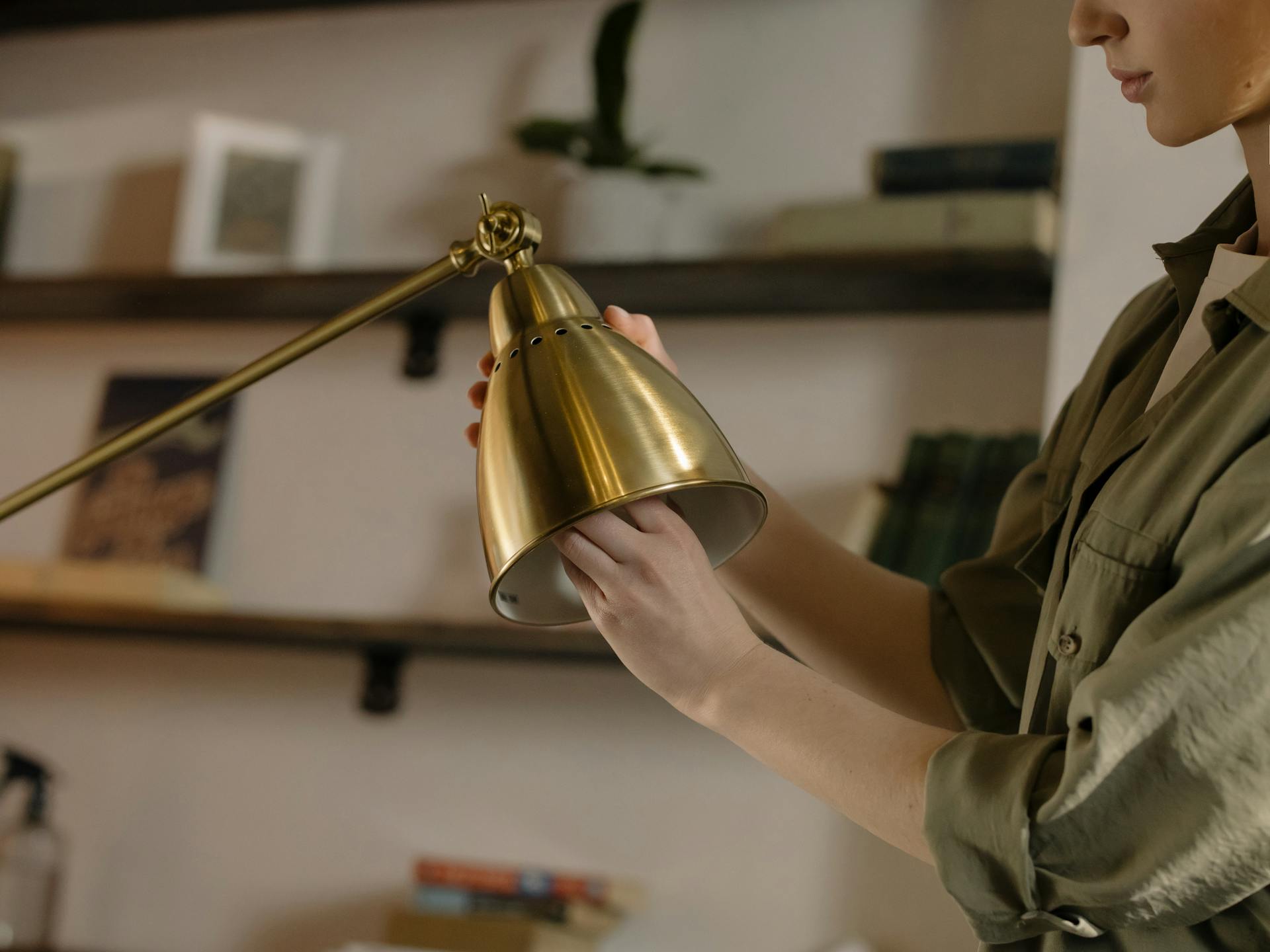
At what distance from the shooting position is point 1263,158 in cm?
74

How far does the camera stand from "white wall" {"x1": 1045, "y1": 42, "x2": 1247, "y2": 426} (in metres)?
1.44

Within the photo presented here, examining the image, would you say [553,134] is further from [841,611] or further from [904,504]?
[841,611]

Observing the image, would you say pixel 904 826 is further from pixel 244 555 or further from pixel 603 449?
pixel 244 555

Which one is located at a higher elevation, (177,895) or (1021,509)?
(1021,509)

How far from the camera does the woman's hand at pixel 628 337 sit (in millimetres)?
762

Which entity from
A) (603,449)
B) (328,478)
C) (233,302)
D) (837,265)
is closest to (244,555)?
(328,478)

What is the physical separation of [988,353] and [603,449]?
1.40 m

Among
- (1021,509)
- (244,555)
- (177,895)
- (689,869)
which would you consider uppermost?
(1021,509)

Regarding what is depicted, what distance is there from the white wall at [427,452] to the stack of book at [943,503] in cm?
13

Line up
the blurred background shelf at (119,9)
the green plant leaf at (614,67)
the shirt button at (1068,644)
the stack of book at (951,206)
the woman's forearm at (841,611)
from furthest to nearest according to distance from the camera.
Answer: the blurred background shelf at (119,9)
the green plant leaf at (614,67)
the stack of book at (951,206)
the woman's forearm at (841,611)
the shirt button at (1068,644)

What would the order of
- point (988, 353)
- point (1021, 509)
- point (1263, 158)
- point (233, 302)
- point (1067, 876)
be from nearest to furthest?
point (1067, 876) < point (1263, 158) < point (1021, 509) < point (988, 353) < point (233, 302)

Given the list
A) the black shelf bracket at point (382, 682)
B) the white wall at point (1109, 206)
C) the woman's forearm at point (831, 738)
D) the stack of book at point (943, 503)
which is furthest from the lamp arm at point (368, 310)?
the black shelf bracket at point (382, 682)

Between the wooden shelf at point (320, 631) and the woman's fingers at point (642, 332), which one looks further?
the wooden shelf at point (320, 631)

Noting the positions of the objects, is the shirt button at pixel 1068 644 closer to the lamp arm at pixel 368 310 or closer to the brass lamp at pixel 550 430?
the brass lamp at pixel 550 430
